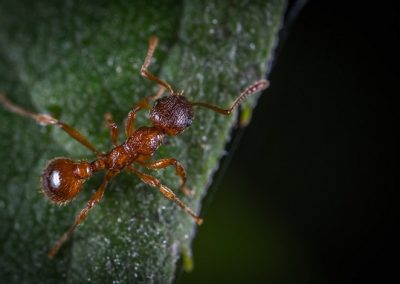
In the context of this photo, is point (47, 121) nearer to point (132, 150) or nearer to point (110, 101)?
point (110, 101)

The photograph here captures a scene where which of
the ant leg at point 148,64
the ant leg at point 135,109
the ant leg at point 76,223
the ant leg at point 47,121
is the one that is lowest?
the ant leg at point 76,223

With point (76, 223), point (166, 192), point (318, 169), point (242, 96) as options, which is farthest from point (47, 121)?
point (318, 169)

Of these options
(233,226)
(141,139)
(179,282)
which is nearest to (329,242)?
(233,226)

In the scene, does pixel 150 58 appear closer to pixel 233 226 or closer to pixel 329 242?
pixel 233 226

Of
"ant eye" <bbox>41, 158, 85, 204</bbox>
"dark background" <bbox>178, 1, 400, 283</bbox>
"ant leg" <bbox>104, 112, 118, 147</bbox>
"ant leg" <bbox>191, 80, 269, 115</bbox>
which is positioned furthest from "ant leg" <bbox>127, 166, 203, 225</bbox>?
"dark background" <bbox>178, 1, 400, 283</bbox>

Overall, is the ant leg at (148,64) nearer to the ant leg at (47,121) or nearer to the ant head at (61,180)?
the ant leg at (47,121)

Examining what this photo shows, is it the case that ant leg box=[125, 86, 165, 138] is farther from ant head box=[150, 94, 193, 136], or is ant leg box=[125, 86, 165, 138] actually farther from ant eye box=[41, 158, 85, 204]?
ant eye box=[41, 158, 85, 204]

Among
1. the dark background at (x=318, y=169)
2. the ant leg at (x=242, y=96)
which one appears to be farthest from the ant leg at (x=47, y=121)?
the dark background at (x=318, y=169)
